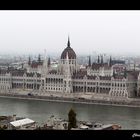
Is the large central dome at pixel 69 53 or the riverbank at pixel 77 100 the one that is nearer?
the riverbank at pixel 77 100

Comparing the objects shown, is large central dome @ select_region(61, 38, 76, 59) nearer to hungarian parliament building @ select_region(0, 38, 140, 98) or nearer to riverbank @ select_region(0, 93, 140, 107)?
hungarian parliament building @ select_region(0, 38, 140, 98)

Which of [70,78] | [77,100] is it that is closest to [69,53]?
[70,78]

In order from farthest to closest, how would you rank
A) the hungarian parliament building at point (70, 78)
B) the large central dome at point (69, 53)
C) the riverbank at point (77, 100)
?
1. the large central dome at point (69, 53)
2. the hungarian parliament building at point (70, 78)
3. the riverbank at point (77, 100)

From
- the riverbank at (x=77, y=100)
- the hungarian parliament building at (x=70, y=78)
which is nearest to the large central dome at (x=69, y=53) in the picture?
the hungarian parliament building at (x=70, y=78)

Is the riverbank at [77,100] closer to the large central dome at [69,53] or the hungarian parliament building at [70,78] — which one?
the hungarian parliament building at [70,78]

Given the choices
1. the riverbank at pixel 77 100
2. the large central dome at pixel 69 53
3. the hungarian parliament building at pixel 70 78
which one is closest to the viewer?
the riverbank at pixel 77 100

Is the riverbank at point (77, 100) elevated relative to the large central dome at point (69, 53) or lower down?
lower down
